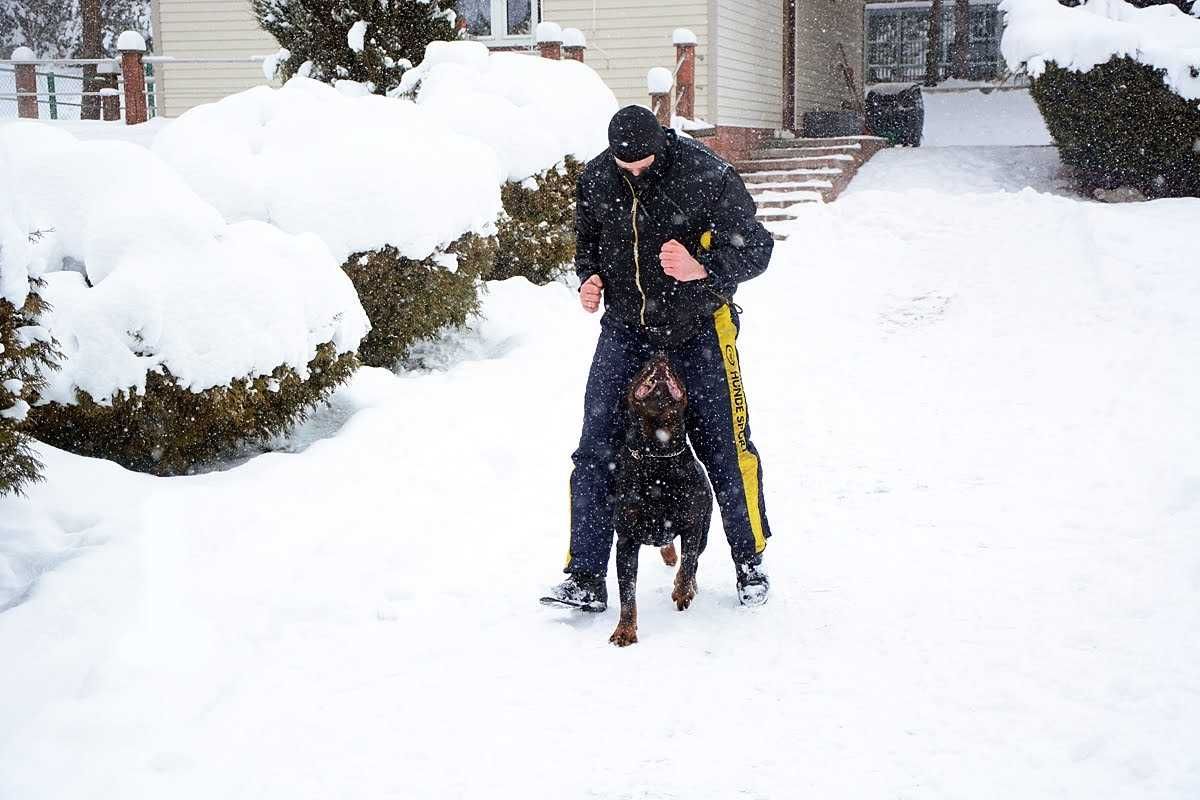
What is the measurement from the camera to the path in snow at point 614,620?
3197 mm

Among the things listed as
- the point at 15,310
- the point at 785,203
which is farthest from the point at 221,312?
the point at 785,203

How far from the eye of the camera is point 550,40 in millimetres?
13289

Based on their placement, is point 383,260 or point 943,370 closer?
point 383,260

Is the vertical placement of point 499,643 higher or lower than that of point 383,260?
lower

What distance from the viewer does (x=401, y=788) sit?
3131mm

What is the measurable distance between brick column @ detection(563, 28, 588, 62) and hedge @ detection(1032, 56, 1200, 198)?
5642mm

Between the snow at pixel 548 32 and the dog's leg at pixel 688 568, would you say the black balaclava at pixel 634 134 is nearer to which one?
the dog's leg at pixel 688 568

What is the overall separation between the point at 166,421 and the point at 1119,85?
11.6 m

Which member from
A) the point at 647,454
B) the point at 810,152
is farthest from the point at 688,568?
the point at 810,152

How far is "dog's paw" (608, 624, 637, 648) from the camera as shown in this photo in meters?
4.07

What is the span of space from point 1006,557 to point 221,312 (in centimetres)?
371

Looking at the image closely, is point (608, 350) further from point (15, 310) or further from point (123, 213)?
point (123, 213)

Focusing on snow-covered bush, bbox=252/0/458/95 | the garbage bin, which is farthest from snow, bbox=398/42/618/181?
the garbage bin

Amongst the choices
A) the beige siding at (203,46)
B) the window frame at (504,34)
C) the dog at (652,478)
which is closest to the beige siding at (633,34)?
the window frame at (504,34)
